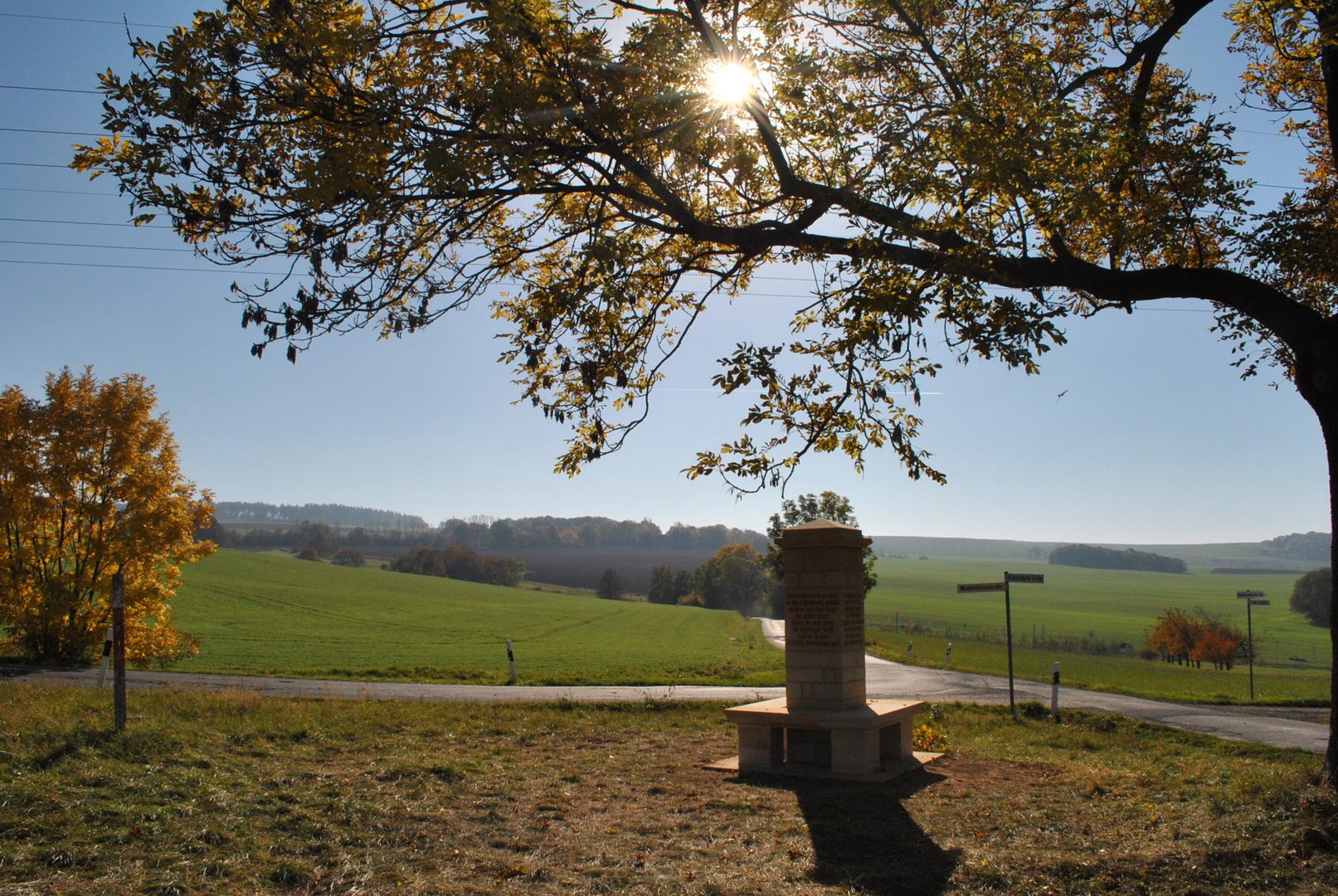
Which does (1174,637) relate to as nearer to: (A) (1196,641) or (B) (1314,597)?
(A) (1196,641)

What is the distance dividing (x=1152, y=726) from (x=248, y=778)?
50.3 feet

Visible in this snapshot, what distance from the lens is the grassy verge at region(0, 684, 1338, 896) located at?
5.37m

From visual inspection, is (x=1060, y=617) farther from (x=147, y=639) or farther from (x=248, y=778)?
(x=248, y=778)

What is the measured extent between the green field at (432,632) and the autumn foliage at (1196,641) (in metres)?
26.2

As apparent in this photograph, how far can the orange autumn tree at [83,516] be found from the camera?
903 inches

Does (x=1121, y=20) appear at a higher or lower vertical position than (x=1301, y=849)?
higher

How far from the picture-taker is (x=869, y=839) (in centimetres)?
686

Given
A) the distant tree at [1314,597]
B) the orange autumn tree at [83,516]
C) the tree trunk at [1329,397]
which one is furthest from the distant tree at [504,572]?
the tree trunk at [1329,397]

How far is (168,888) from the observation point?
15.8ft

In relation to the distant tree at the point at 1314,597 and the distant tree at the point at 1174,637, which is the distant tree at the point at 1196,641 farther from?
the distant tree at the point at 1314,597

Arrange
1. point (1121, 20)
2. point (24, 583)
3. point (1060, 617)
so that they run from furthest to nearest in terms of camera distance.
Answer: point (1060, 617)
point (24, 583)
point (1121, 20)

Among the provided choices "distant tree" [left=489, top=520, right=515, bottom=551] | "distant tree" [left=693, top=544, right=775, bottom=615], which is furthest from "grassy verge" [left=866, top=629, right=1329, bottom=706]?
"distant tree" [left=489, top=520, right=515, bottom=551]

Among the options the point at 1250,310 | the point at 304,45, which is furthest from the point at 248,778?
the point at 1250,310

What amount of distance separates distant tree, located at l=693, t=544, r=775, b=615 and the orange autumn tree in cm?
7068
